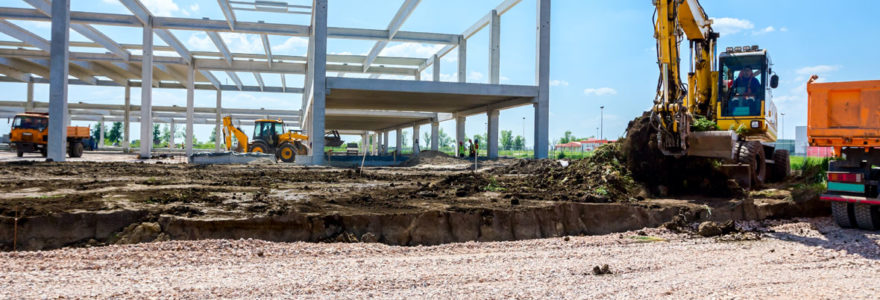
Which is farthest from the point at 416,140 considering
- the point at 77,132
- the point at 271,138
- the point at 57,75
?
the point at 57,75

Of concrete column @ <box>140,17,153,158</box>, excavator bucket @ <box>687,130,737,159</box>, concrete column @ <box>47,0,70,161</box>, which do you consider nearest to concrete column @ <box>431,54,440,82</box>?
concrete column @ <box>140,17,153,158</box>

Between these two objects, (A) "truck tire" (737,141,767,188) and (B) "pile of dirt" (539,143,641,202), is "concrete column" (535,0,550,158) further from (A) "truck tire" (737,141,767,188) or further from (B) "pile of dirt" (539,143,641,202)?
(A) "truck tire" (737,141,767,188)

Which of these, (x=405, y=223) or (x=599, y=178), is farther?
(x=599, y=178)

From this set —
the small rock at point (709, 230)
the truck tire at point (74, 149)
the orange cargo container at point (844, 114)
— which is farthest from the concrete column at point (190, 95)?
the orange cargo container at point (844, 114)

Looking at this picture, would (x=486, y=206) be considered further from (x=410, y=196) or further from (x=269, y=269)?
(x=269, y=269)

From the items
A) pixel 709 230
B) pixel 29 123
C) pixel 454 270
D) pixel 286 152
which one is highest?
pixel 29 123

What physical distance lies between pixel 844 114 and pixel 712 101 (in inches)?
203

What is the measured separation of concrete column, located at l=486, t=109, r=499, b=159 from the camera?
27.9 m

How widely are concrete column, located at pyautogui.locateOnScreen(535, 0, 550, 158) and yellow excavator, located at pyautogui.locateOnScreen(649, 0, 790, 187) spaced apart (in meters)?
9.90

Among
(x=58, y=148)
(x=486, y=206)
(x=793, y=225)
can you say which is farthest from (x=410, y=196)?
(x=58, y=148)

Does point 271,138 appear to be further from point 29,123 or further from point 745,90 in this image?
point 745,90

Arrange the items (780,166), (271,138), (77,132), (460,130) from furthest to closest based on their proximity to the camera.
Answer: (460,130)
(77,132)
(271,138)
(780,166)

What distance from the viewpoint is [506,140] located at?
105 m

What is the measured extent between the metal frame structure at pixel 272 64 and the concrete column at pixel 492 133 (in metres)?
0.06
